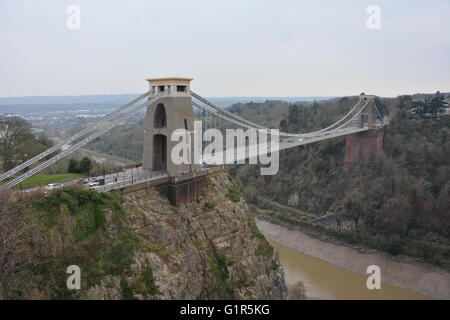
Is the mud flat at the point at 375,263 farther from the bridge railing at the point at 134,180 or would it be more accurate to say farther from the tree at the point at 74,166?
the tree at the point at 74,166

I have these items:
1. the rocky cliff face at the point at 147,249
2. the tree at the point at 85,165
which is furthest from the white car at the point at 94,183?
the tree at the point at 85,165

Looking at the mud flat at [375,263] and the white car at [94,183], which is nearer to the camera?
the white car at [94,183]

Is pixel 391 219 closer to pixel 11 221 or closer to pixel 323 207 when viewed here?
pixel 323 207

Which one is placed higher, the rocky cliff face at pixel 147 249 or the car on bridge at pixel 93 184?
the car on bridge at pixel 93 184

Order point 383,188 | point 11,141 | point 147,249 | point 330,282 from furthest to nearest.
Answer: point 383,188 → point 330,282 → point 11,141 → point 147,249

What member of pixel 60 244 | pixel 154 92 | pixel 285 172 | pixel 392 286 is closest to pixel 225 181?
pixel 154 92

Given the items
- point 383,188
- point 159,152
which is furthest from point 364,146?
point 159,152

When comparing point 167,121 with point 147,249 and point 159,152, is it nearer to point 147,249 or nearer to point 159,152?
point 159,152
